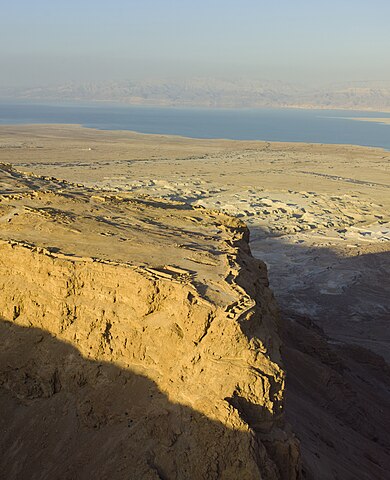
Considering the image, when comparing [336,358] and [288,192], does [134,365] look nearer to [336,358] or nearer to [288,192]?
[336,358]

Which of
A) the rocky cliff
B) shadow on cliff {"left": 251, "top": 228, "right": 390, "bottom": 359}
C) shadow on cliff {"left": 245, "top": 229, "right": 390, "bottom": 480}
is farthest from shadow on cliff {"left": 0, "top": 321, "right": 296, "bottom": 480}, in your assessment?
shadow on cliff {"left": 251, "top": 228, "right": 390, "bottom": 359}

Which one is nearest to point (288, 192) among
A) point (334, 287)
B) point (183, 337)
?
point (334, 287)

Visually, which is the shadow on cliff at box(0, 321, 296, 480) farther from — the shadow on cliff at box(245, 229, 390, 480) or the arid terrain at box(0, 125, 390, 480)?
the shadow on cliff at box(245, 229, 390, 480)

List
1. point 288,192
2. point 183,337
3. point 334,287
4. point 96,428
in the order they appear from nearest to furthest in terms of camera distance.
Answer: point 183,337
point 96,428
point 334,287
point 288,192

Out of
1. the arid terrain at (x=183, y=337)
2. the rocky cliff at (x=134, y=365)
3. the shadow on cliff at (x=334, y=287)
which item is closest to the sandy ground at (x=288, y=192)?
the shadow on cliff at (x=334, y=287)

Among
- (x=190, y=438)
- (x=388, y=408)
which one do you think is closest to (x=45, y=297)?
(x=190, y=438)

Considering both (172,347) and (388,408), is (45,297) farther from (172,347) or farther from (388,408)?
(388,408)
